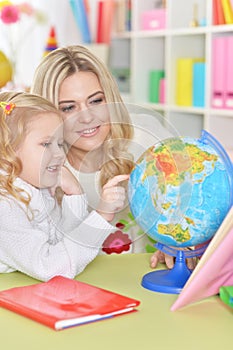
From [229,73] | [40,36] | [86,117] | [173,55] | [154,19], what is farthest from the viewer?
[40,36]

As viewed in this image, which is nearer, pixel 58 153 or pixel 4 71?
pixel 58 153

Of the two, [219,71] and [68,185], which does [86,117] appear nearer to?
[68,185]

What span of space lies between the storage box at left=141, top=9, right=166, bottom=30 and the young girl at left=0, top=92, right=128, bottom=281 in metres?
2.79

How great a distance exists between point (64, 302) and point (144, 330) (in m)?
0.16

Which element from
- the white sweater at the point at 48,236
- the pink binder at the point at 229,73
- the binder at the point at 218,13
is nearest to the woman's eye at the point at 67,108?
the white sweater at the point at 48,236

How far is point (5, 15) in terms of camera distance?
4.04 metres

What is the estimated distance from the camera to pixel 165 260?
1.47m

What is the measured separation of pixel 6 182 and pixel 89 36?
3317 mm

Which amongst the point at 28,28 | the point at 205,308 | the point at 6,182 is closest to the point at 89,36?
the point at 28,28

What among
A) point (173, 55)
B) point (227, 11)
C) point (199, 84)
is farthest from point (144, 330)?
point (173, 55)

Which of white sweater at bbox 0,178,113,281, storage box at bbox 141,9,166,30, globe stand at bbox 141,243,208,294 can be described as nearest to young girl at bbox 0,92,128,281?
white sweater at bbox 0,178,113,281

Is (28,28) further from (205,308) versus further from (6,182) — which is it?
(205,308)

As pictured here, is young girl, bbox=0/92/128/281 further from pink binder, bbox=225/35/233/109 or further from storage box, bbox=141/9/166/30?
storage box, bbox=141/9/166/30

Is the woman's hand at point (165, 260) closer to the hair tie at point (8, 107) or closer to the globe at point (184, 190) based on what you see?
the globe at point (184, 190)
